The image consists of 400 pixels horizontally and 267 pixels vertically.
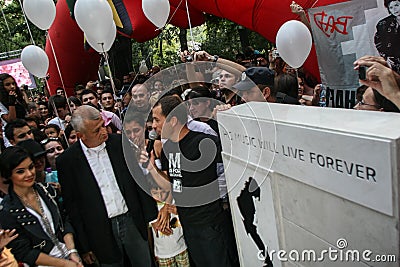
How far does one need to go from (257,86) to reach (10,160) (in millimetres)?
1619

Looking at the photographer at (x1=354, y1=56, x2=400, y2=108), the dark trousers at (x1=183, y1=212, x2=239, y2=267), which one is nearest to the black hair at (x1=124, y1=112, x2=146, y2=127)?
the dark trousers at (x1=183, y1=212, x2=239, y2=267)

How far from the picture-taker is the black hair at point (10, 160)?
202cm

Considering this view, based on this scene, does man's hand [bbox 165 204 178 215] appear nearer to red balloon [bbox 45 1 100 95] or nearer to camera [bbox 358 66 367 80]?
camera [bbox 358 66 367 80]

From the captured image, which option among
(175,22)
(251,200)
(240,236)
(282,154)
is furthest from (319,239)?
(175,22)

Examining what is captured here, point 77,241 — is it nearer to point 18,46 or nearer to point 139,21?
point 139,21

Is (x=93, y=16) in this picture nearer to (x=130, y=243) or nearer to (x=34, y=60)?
(x=34, y=60)

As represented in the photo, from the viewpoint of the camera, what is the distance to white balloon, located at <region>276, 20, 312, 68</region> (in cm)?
336

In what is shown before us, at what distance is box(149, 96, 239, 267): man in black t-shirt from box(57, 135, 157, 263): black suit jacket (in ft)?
0.87

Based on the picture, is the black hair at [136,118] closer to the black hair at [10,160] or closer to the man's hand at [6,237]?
the black hair at [10,160]

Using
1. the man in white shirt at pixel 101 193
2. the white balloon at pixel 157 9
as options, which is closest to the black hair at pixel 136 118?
the man in white shirt at pixel 101 193

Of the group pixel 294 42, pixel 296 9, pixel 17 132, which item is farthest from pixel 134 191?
pixel 296 9

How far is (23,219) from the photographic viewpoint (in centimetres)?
197

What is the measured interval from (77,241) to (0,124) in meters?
2.37

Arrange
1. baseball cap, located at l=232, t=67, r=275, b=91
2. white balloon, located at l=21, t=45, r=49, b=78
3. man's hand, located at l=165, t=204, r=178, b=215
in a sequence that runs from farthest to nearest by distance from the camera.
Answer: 1. white balloon, located at l=21, t=45, r=49, b=78
2. baseball cap, located at l=232, t=67, r=275, b=91
3. man's hand, located at l=165, t=204, r=178, b=215
